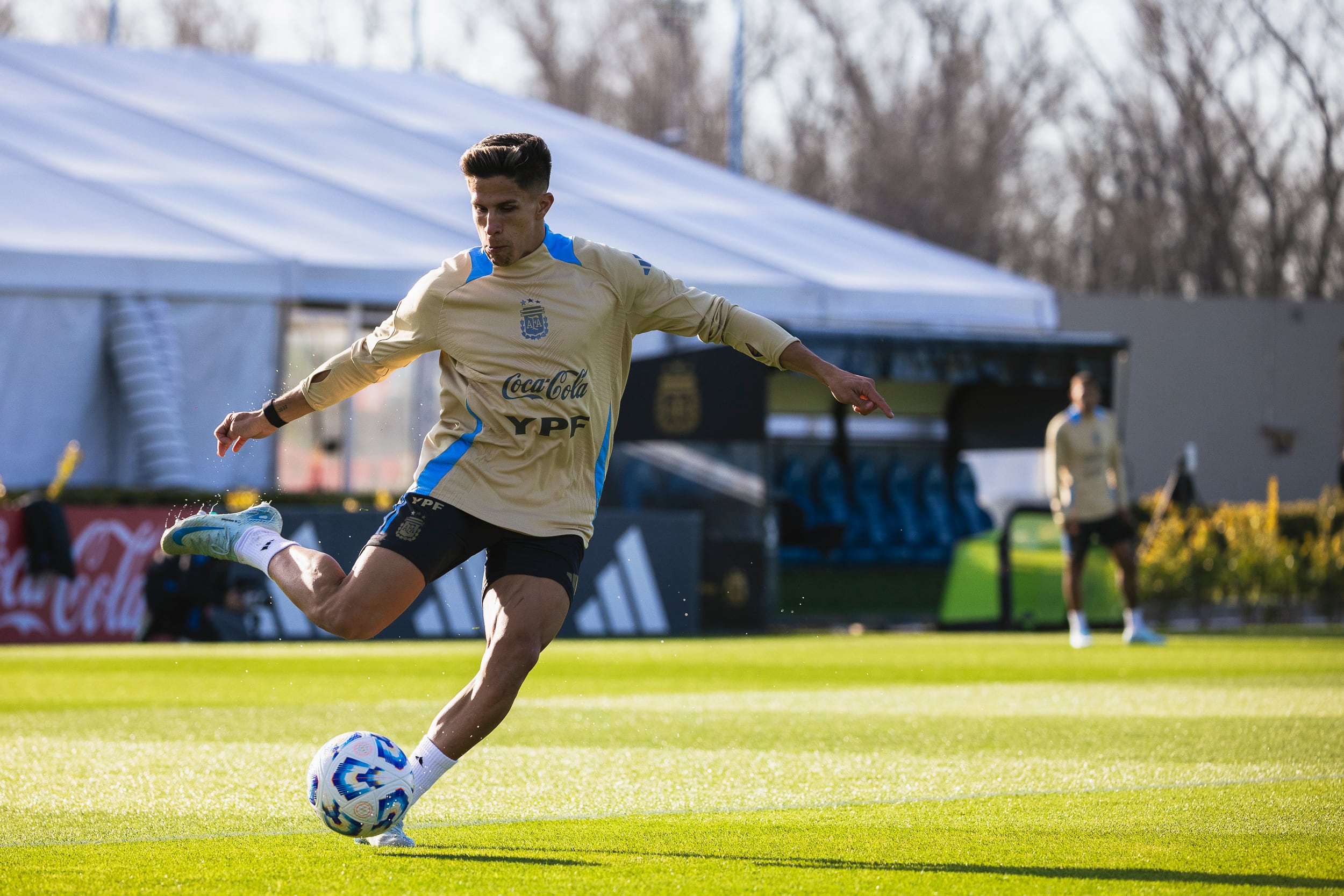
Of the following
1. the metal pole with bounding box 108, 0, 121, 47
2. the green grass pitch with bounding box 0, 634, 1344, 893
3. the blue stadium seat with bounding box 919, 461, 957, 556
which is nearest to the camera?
the green grass pitch with bounding box 0, 634, 1344, 893

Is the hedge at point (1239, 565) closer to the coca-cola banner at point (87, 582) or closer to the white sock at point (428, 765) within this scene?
the coca-cola banner at point (87, 582)

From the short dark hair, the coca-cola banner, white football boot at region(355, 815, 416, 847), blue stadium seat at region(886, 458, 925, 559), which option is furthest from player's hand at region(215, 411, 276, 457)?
blue stadium seat at region(886, 458, 925, 559)

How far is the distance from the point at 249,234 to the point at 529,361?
52.4ft

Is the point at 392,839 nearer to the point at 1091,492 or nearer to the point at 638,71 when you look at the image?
the point at 1091,492

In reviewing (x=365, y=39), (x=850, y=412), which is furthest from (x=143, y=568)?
(x=365, y=39)

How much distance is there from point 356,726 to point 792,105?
35.1m

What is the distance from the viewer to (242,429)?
5500mm

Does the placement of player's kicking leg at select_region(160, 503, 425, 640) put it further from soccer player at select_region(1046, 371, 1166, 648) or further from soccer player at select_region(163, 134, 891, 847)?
soccer player at select_region(1046, 371, 1166, 648)

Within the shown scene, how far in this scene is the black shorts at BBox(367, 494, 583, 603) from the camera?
5.02 meters

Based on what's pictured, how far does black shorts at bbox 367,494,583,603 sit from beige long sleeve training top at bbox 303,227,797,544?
41mm

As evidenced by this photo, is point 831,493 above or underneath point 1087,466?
underneath

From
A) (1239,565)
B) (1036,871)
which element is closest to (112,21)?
(1239,565)

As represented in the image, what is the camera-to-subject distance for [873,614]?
19.7 meters

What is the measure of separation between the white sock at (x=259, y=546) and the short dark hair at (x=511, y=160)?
1.37 metres
